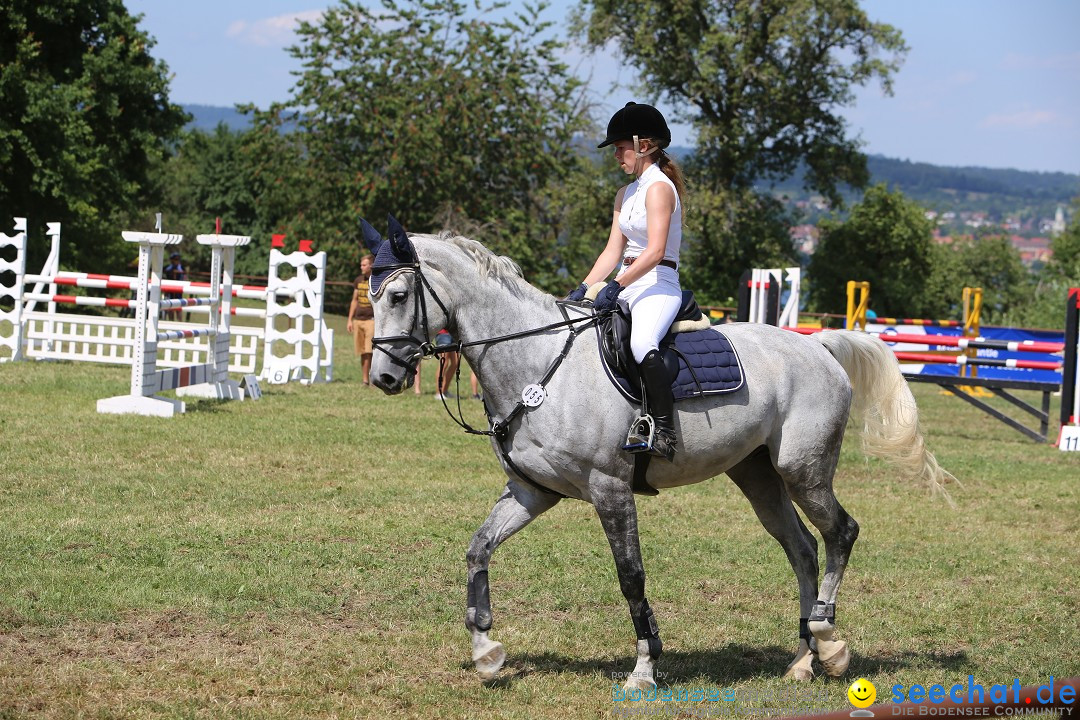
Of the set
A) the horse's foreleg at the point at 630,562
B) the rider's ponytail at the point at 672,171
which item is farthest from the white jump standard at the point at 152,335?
the horse's foreleg at the point at 630,562

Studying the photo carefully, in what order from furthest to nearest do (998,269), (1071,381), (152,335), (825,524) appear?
(998,269), (1071,381), (152,335), (825,524)

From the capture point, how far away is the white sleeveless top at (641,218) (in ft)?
16.6

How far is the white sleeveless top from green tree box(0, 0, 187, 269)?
100 ft

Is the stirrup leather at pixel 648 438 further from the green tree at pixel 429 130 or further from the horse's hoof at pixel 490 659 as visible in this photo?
the green tree at pixel 429 130

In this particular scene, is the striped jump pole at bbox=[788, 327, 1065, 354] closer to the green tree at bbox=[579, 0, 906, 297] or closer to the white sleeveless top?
the white sleeveless top

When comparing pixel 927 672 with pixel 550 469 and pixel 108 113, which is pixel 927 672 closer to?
pixel 550 469

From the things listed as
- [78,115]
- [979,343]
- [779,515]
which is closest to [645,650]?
[779,515]

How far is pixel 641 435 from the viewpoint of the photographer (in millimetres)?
4875

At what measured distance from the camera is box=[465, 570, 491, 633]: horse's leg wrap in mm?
4922

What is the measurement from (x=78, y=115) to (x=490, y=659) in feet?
107

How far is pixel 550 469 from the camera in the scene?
15.9 ft

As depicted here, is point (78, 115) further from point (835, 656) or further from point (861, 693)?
point (861, 693)

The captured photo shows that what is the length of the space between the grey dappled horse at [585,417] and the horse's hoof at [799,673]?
13mm

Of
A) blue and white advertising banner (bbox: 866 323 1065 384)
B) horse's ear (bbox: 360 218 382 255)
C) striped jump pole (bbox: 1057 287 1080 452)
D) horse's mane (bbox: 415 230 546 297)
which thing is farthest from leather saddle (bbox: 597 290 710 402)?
blue and white advertising banner (bbox: 866 323 1065 384)
